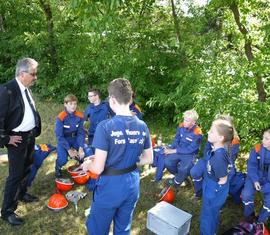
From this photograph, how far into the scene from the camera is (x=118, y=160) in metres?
3.30

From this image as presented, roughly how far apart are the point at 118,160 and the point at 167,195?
2.23 m

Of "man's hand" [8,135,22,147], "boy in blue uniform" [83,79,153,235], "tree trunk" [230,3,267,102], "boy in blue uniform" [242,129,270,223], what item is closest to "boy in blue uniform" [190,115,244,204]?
"boy in blue uniform" [242,129,270,223]

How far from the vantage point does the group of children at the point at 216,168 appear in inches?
163

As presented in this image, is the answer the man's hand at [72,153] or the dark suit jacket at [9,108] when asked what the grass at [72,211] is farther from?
the dark suit jacket at [9,108]

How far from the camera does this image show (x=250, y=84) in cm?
504

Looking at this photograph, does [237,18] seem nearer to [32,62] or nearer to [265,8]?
[265,8]

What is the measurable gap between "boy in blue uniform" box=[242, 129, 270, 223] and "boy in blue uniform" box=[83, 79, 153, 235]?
5.97 feet

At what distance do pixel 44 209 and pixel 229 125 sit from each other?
2.84 metres

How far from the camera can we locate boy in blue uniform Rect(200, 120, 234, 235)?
4086 mm

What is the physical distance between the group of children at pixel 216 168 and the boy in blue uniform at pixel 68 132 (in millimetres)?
1318

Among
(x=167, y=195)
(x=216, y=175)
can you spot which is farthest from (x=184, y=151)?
(x=216, y=175)

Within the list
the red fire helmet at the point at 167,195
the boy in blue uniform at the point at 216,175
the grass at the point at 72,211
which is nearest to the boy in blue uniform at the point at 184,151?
the red fire helmet at the point at 167,195

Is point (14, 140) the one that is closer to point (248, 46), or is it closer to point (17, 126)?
point (17, 126)

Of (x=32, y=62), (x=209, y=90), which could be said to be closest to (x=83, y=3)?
(x=32, y=62)
